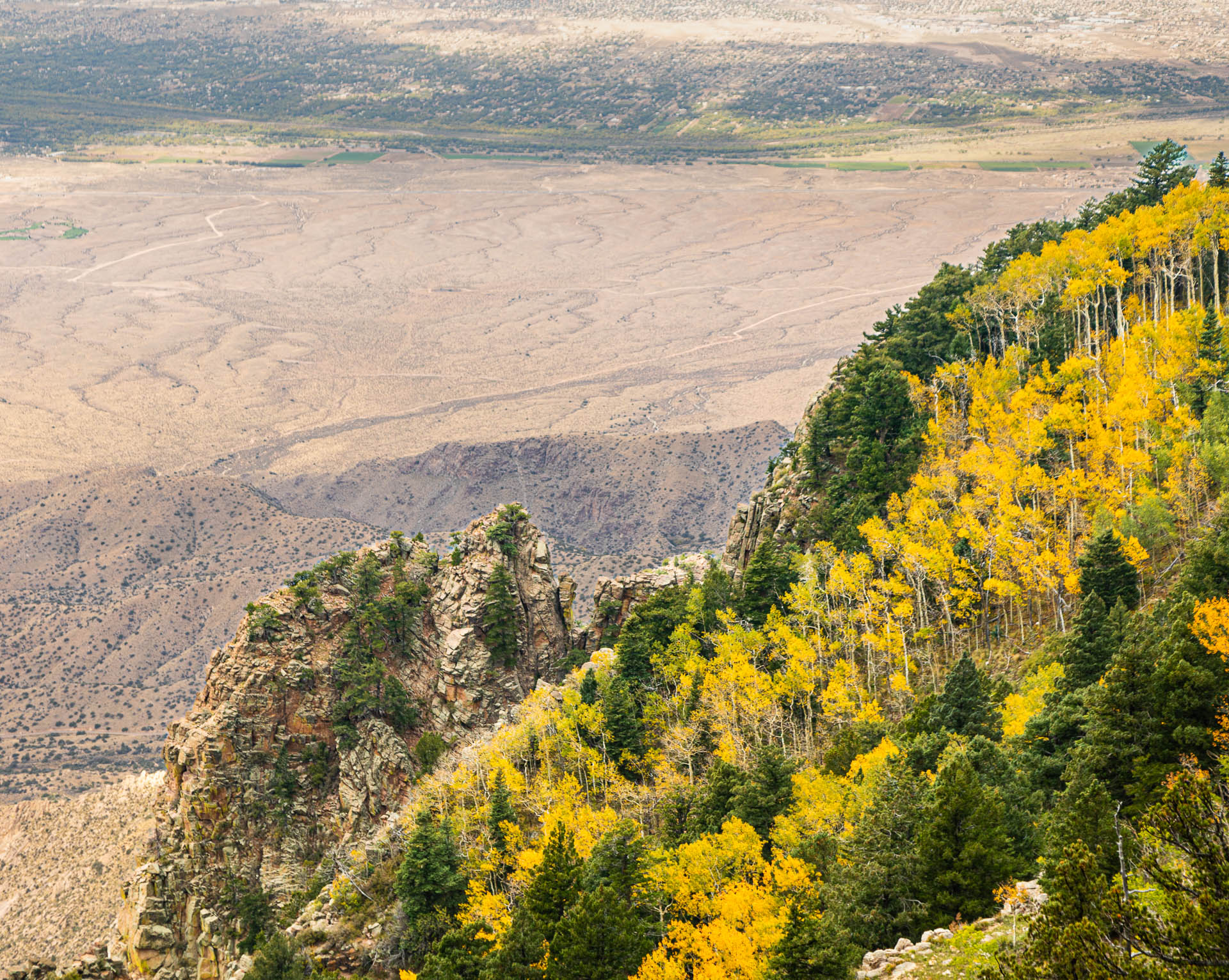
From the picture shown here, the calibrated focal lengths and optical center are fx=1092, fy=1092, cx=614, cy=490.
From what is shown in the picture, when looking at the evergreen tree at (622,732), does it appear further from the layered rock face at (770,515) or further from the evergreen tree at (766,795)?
the layered rock face at (770,515)

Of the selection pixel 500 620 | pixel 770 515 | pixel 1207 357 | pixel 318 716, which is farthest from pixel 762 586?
pixel 1207 357

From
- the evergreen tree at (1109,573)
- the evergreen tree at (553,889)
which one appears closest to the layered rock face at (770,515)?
the evergreen tree at (1109,573)

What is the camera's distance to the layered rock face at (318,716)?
58.0 metres

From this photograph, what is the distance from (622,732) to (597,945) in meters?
19.6

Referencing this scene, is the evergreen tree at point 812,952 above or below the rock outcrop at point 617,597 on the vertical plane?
above

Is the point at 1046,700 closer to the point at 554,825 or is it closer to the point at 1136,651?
the point at 1136,651

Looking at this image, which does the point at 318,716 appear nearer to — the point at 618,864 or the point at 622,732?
the point at 622,732

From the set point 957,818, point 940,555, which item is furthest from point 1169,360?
point 957,818

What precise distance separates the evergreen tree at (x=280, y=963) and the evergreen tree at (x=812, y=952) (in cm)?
2465

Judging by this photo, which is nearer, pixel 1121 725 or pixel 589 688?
pixel 1121 725

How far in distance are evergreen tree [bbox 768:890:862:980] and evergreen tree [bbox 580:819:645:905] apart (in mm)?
9574

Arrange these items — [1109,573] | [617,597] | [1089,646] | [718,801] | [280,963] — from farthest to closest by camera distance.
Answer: [617,597] → [1109,573] → [280,963] → [718,801] → [1089,646]

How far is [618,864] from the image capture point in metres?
41.1

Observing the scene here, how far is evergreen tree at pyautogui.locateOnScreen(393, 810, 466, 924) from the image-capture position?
4538 centimetres
